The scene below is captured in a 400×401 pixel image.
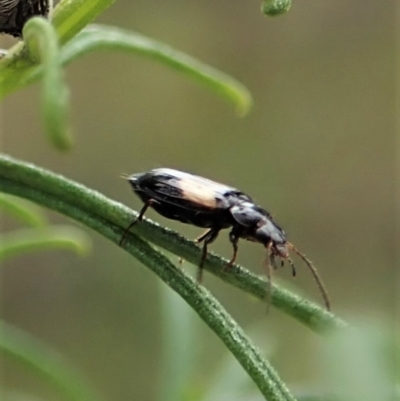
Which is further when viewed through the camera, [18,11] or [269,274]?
[269,274]

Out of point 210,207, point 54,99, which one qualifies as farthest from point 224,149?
point 54,99

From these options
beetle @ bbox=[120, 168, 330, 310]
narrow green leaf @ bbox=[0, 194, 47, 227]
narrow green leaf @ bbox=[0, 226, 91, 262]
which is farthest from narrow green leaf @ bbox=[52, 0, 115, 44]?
narrow green leaf @ bbox=[0, 226, 91, 262]

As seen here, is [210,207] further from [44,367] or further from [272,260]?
[44,367]

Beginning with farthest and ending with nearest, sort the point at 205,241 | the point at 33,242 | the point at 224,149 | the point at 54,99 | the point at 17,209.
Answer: the point at 224,149
the point at 33,242
the point at 17,209
the point at 205,241
the point at 54,99

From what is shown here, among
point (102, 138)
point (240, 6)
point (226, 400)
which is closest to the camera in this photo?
point (226, 400)

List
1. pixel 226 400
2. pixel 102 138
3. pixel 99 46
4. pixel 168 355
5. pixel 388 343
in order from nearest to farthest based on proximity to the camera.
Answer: pixel 388 343 → pixel 99 46 → pixel 226 400 → pixel 168 355 → pixel 102 138

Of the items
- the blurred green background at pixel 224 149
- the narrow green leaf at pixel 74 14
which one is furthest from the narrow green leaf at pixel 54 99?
the blurred green background at pixel 224 149

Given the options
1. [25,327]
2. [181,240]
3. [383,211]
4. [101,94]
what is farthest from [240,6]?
[181,240]

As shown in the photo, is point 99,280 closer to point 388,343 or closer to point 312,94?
point 312,94
